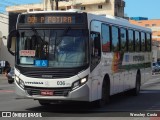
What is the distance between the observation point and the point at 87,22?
1443 centimetres

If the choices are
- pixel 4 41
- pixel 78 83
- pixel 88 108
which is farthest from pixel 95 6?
pixel 78 83

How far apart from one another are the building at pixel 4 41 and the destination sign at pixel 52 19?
5207cm

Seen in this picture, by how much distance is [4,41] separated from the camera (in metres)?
67.5

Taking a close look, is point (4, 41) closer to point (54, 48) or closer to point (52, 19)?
point (52, 19)

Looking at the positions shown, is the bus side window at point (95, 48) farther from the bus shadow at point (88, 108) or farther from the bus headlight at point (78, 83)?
the bus shadow at point (88, 108)

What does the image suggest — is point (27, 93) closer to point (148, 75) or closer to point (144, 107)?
point (144, 107)

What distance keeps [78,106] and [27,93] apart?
2.86 meters

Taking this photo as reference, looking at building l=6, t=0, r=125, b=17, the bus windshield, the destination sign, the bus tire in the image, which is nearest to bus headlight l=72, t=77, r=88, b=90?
the bus windshield

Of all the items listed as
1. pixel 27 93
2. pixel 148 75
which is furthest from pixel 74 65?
pixel 148 75

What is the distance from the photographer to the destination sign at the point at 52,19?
14.5 meters

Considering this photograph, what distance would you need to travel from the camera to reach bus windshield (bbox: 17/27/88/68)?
1414cm

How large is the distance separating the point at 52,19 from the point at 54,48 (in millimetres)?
946

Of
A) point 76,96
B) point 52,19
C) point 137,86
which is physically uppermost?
point 52,19

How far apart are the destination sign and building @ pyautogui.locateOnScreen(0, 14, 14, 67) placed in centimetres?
5207
